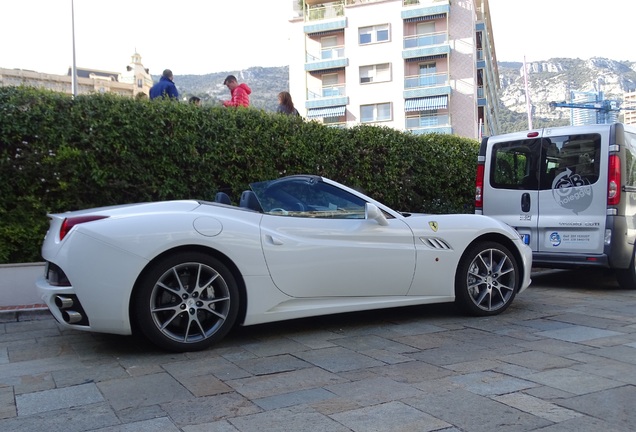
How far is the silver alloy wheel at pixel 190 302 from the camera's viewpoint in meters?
4.24

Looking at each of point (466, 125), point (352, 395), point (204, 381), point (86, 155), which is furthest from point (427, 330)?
point (466, 125)

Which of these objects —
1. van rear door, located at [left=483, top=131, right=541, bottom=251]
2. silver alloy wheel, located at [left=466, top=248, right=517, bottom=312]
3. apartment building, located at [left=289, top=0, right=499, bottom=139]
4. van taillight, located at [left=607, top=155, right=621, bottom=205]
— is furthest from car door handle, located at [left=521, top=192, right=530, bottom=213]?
apartment building, located at [left=289, top=0, right=499, bottom=139]

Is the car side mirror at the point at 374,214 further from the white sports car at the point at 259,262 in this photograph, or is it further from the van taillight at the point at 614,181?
the van taillight at the point at 614,181

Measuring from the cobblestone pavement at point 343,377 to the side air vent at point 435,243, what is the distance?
0.70 meters

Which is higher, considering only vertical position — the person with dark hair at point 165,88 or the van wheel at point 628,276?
the person with dark hair at point 165,88

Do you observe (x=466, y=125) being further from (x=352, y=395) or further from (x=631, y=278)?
(x=352, y=395)

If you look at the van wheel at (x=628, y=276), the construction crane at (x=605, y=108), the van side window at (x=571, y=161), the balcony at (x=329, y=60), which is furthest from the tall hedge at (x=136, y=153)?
the balcony at (x=329, y=60)

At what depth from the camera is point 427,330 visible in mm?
5082

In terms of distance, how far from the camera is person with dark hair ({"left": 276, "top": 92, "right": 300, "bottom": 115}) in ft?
30.6

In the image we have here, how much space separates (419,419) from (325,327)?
7.41 feet

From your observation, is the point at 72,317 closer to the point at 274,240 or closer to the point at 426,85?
the point at 274,240

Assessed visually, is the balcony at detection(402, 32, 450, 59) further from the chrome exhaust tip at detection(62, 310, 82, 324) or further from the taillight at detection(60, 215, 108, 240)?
the chrome exhaust tip at detection(62, 310, 82, 324)

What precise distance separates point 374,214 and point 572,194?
3399 mm

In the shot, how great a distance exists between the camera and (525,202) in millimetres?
7562
